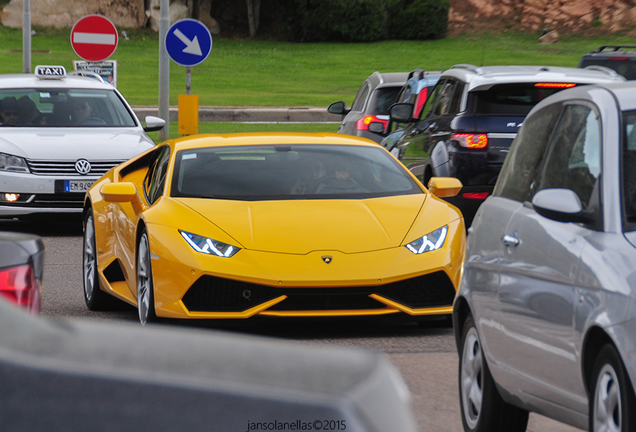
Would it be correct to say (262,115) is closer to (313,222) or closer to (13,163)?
(13,163)

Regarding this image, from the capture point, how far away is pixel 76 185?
12000 mm

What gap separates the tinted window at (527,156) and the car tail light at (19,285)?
2527 mm

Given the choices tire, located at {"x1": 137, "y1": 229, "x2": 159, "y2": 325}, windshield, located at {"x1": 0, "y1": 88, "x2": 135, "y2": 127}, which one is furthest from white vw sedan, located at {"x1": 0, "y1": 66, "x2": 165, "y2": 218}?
tire, located at {"x1": 137, "y1": 229, "x2": 159, "y2": 325}

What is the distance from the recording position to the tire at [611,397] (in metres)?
3.13

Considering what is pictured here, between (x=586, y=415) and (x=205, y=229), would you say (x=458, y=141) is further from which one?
(x=586, y=415)

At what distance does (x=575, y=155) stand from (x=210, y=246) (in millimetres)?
2870

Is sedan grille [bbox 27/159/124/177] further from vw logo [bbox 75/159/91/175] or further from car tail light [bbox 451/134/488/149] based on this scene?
car tail light [bbox 451/134/488/149]

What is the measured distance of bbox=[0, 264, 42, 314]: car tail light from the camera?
2.30m

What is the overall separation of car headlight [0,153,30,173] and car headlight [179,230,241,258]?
19.8 feet

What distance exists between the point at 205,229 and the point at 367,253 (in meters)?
0.99

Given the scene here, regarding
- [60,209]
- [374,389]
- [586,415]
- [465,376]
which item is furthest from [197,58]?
[374,389]

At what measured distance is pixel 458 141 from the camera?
10156 mm

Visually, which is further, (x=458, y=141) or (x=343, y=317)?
(x=458, y=141)

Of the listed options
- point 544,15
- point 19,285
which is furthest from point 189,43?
point 544,15
